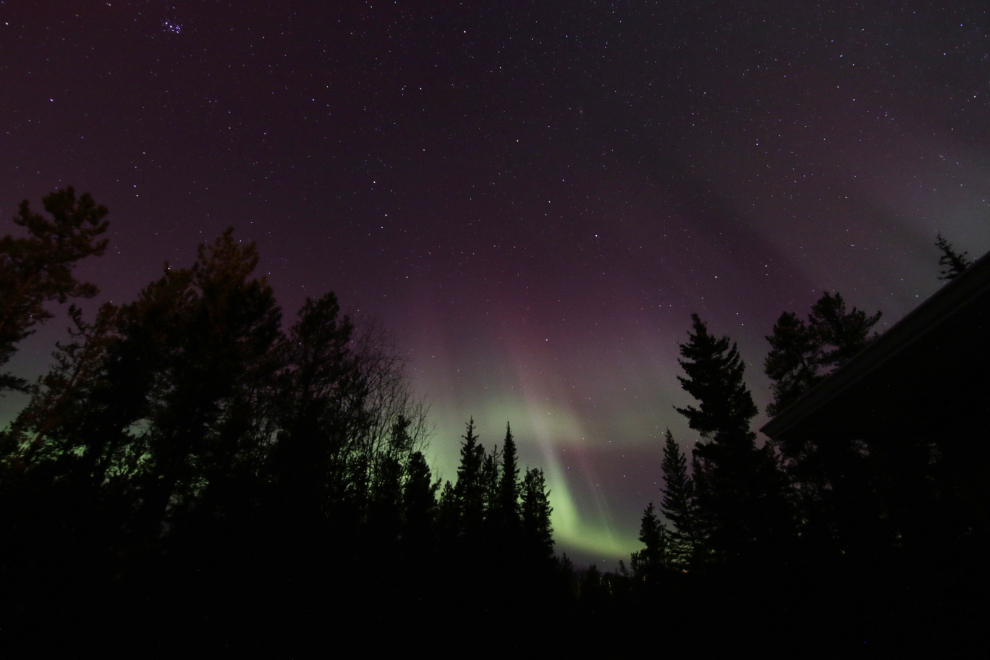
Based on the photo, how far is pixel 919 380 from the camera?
428cm

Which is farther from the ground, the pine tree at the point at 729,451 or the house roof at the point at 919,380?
the pine tree at the point at 729,451

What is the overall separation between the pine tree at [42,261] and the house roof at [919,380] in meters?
24.7

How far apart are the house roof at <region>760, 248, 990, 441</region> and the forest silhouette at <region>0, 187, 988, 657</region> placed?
0.42 meters

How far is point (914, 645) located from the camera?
13.3 feet

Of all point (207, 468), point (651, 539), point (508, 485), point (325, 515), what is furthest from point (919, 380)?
point (651, 539)

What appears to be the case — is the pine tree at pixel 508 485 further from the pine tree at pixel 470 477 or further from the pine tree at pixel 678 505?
the pine tree at pixel 678 505

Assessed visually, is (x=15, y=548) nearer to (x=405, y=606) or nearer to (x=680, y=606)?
(x=405, y=606)

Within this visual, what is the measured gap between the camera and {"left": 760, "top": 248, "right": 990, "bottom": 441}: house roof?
11.0 feet

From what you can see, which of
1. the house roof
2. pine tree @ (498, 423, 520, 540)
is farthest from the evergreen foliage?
the house roof

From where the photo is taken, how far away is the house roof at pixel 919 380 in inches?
132

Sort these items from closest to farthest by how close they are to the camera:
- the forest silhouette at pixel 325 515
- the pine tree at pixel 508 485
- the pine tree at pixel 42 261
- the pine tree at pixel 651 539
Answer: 1. the forest silhouette at pixel 325 515
2. the pine tree at pixel 42 261
3. the pine tree at pixel 508 485
4. the pine tree at pixel 651 539

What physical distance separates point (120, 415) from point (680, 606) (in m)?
23.4

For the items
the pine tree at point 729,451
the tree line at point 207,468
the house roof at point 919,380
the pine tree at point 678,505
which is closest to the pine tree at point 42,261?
the tree line at point 207,468

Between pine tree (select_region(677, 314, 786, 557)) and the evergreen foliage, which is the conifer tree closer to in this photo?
the evergreen foliage
